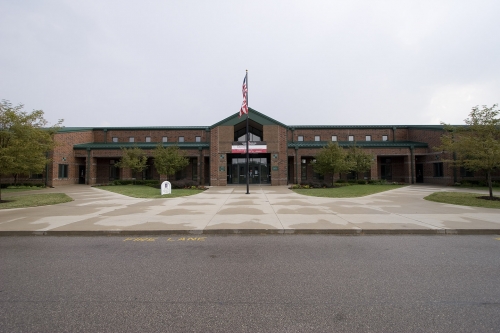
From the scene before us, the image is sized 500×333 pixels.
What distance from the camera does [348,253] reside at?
5.53m

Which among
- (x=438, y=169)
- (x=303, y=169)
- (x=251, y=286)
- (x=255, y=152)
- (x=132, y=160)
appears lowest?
(x=251, y=286)

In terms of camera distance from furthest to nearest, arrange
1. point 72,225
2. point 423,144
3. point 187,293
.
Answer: point 423,144
point 72,225
point 187,293

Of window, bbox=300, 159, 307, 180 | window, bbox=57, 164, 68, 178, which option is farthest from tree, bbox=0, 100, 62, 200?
window, bbox=300, 159, 307, 180

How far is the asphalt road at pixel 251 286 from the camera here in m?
2.95

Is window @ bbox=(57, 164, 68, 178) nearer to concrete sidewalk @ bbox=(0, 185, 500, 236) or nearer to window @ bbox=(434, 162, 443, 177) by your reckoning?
concrete sidewalk @ bbox=(0, 185, 500, 236)

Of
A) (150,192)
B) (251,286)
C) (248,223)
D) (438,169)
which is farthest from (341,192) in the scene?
(438,169)

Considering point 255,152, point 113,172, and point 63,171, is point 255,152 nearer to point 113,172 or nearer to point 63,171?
point 113,172

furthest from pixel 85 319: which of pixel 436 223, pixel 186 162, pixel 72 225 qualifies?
pixel 186 162

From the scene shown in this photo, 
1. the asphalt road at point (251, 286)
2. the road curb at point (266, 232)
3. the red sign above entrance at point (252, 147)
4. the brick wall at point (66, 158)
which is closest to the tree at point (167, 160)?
the red sign above entrance at point (252, 147)

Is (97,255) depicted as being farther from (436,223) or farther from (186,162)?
(186,162)

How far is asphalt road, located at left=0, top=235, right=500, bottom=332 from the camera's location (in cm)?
295

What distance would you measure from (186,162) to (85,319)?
84.5ft

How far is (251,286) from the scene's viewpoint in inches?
154

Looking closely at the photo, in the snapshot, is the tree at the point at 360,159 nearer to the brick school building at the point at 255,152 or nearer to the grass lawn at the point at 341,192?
the brick school building at the point at 255,152
